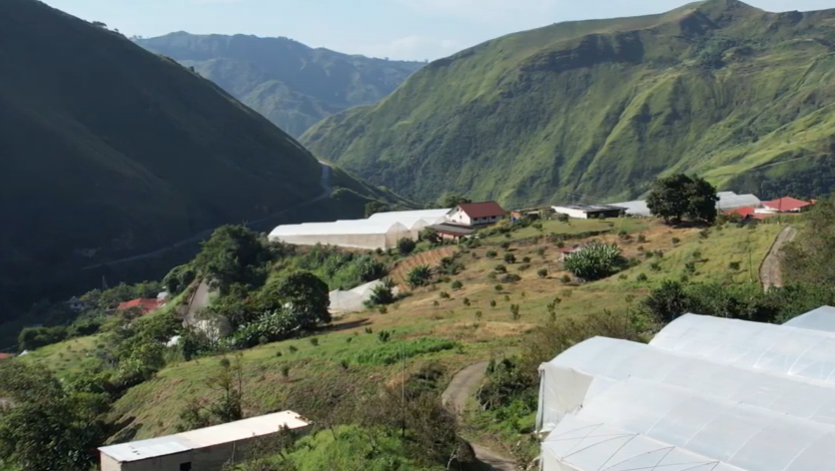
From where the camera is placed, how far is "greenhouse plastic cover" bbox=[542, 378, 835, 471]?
44.3 ft

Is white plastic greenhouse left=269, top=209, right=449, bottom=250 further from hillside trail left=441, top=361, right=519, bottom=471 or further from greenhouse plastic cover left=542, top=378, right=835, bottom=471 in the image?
greenhouse plastic cover left=542, top=378, right=835, bottom=471

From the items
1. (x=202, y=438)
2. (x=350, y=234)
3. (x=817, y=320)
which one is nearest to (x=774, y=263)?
(x=817, y=320)

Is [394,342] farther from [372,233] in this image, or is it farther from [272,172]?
[272,172]

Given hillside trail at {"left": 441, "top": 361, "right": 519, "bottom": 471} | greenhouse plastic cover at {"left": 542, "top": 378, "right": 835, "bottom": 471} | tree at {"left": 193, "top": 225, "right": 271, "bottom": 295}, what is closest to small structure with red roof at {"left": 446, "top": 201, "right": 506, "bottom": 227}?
tree at {"left": 193, "top": 225, "right": 271, "bottom": 295}

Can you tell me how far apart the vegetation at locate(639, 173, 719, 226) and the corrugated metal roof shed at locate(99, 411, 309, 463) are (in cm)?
3617

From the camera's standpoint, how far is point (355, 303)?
164 ft

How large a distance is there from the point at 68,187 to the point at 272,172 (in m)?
36.9

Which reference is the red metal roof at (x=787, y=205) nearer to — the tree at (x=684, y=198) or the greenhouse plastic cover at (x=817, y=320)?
the tree at (x=684, y=198)

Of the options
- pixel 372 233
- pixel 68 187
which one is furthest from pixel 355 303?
pixel 68 187

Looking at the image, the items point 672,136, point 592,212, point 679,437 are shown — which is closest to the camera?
point 679,437

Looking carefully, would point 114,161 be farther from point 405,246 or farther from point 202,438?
point 202,438

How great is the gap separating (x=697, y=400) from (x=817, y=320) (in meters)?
10.0

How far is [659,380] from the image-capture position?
18.6 metres

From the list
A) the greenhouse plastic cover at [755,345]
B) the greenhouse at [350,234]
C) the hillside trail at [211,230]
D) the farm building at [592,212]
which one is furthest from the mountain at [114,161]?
the greenhouse plastic cover at [755,345]
